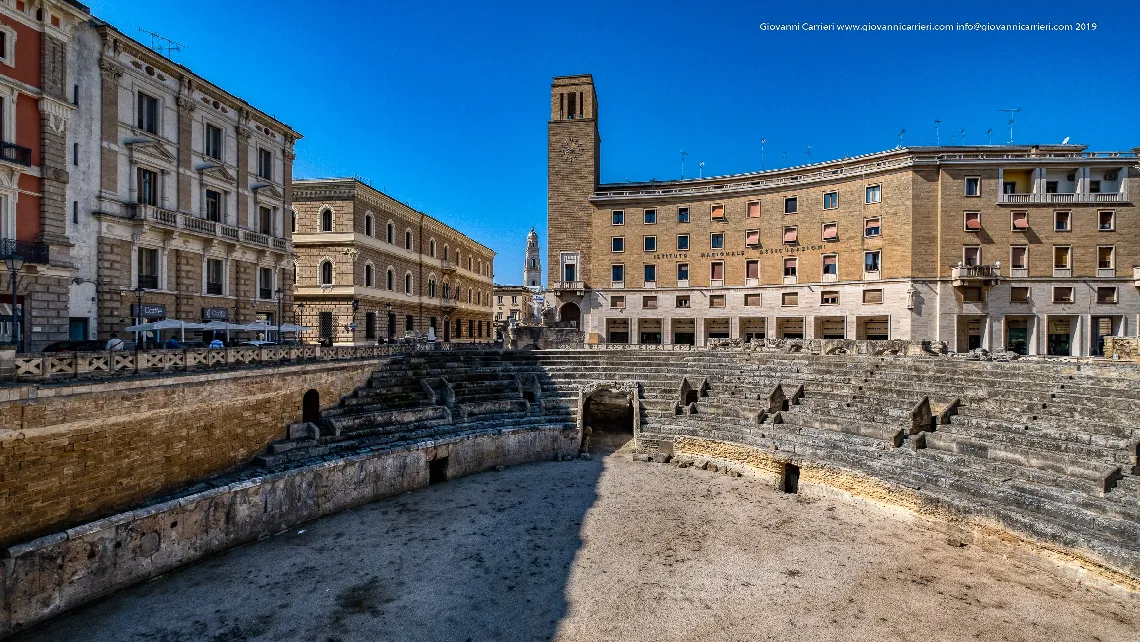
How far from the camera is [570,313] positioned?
41.2 m

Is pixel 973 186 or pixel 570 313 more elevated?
pixel 973 186

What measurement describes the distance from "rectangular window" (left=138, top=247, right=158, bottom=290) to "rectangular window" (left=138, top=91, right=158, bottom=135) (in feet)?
16.8

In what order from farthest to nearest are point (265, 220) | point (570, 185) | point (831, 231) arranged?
point (570, 185) < point (831, 231) < point (265, 220)

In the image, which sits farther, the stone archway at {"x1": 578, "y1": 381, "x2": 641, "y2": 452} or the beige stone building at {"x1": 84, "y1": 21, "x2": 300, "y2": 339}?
the stone archway at {"x1": 578, "y1": 381, "x2": 641, "y2": 452}

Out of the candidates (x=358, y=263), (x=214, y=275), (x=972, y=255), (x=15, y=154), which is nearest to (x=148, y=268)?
(x=214, y=275)

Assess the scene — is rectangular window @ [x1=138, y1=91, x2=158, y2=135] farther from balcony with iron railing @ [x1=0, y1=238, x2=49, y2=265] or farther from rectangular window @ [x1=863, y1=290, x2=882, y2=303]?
rectangular window @ [x1=863, y1=290, x2=882, y2=303]

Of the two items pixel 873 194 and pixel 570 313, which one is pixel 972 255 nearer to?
pixel 873 194

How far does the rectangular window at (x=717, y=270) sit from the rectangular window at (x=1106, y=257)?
22.2 meters

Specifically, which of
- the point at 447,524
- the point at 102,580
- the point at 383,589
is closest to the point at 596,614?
the point at 383,589

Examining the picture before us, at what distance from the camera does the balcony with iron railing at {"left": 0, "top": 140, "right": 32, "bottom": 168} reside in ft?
54.9

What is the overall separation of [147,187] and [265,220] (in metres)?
6.39

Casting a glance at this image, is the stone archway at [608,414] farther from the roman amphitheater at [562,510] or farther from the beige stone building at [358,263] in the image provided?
the beige stone building at [358,263]

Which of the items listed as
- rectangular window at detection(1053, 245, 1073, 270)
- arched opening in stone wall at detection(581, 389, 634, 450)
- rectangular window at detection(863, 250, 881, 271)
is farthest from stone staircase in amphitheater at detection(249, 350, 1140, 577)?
rectangular window at detection(1053, 245, 1073, 270)

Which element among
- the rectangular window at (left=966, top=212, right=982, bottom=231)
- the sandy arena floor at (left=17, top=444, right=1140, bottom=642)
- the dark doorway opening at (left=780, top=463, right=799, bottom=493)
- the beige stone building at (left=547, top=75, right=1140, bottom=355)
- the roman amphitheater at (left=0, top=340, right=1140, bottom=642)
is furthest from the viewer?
the rectangular window at (left=966, top=212, right=982, bottom=231)
